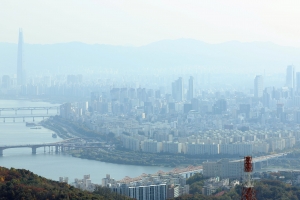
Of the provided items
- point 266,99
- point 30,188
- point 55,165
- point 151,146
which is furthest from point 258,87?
point 30,188

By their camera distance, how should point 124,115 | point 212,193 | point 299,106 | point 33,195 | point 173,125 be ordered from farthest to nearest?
point 299,106 < point 124,115 < point 173,125 < point 212,193 < point 33,195

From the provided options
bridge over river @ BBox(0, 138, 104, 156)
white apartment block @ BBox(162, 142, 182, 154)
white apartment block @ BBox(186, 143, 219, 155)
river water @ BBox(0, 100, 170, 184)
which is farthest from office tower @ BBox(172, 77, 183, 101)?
white apartment block @ BBox(186, 143, 219, 155)

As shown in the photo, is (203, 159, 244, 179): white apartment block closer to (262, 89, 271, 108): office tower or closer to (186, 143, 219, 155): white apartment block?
(186, 143, 219, 155): white apartment block

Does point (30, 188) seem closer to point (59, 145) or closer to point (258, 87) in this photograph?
point (59, 145)

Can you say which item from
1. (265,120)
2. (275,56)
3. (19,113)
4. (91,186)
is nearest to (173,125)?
(265,120)

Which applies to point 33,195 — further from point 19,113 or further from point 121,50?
point 121,50
